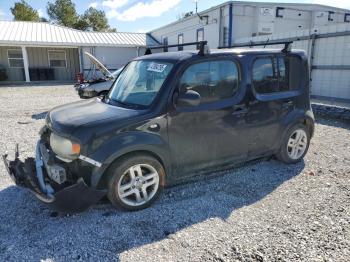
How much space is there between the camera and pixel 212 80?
386cm

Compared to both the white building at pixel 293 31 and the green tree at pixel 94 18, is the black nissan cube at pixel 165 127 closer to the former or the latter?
the white building at pixel 293 31

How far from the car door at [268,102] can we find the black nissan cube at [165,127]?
0.01m

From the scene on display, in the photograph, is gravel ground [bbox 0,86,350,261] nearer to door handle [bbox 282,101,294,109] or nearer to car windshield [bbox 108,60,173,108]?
door handle [bbox 282,101,294,109]

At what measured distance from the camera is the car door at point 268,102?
423 cm

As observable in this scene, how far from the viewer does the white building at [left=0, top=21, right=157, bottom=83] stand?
2209 cm

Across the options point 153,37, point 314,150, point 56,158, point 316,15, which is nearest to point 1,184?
point 56,158

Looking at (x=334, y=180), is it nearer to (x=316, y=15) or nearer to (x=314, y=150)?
(x=314, y=150)

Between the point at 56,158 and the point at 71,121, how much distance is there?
48 centimetres

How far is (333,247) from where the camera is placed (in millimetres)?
2848

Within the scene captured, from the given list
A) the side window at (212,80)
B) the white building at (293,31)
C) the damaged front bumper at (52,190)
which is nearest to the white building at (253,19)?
the white building at (293,31)

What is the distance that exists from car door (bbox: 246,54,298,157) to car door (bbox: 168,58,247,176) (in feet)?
0.85

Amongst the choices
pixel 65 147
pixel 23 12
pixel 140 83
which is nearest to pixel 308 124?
pixel 140 83

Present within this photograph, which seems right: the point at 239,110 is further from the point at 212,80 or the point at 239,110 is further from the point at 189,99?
the point at 189,99

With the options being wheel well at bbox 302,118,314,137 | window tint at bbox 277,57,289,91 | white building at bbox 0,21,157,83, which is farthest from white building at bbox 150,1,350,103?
window tint at bbox 277,57,289,91
